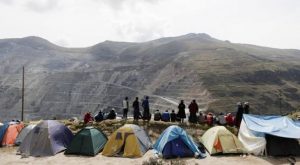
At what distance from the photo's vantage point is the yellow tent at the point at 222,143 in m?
21.3

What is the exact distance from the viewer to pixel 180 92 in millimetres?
111062

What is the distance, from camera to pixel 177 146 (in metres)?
21.2

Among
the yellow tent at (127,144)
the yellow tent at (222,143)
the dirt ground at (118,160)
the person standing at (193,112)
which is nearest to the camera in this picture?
the dirt ground at (118,160)

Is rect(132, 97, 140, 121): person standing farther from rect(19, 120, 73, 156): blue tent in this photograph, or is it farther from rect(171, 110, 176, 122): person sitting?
rect(19, 120, 73, 156): blue tent

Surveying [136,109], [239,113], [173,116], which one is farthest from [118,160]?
[239,113]

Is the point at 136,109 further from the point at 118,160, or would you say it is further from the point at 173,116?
the point at 118,160

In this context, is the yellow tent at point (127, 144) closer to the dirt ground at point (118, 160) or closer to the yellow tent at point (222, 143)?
the dirt ground at point (118, 160)

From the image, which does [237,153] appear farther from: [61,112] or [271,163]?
[61,112]

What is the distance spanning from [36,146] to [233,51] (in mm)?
149016

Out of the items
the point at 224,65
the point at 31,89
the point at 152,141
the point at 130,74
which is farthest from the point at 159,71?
the point at 152,141

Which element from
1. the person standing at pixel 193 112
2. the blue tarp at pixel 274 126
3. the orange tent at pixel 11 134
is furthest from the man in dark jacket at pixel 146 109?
the orange tent at pixel 11 134

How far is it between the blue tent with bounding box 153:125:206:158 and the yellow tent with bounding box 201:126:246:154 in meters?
0.84

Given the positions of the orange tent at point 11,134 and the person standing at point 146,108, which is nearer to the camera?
the orange tent at point 11,134

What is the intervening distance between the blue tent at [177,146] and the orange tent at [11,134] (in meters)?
9.98
